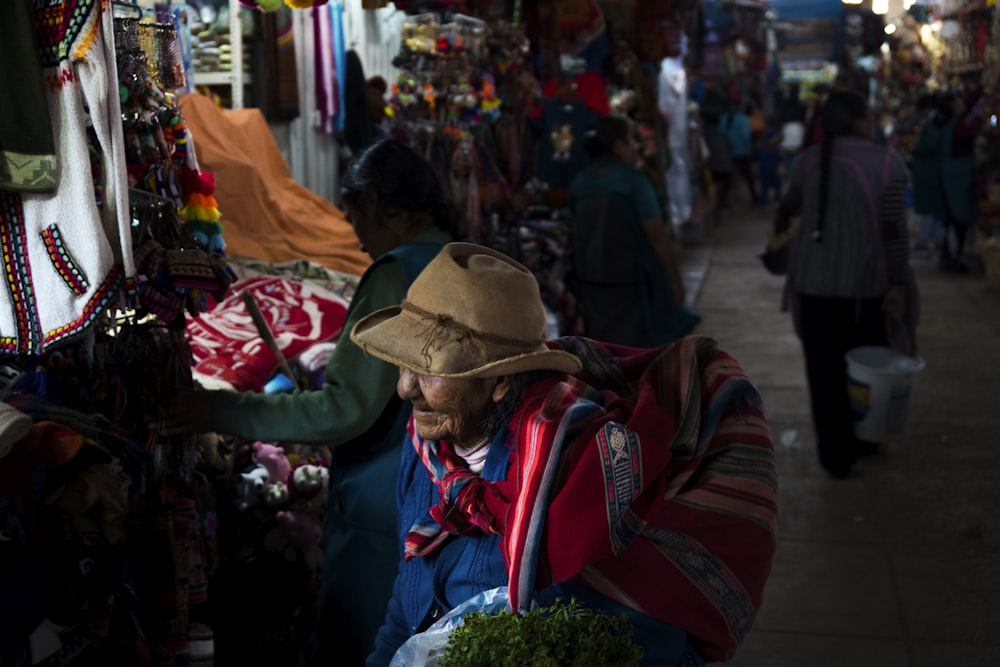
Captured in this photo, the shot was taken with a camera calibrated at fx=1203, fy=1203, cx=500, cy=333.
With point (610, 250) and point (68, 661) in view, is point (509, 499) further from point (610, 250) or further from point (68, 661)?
point (610, 250)

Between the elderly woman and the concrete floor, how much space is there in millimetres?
2327

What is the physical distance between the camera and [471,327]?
7.14 ft

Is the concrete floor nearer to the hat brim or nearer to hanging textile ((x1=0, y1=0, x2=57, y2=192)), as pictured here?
the hat brim

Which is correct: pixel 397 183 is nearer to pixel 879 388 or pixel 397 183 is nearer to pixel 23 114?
pixel 23 114

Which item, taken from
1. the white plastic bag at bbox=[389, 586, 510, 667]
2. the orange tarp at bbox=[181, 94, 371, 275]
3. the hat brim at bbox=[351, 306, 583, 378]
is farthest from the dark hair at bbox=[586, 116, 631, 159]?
the white plastic bag at bbox=[389, 586, 510, 667]

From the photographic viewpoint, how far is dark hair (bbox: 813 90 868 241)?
5758 mm

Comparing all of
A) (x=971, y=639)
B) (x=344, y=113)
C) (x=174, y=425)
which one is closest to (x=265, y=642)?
(x=174, y=425)

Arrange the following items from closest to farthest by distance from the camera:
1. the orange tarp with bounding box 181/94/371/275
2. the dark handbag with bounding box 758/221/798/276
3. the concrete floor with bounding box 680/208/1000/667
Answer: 1. the concrete floor with bounding box 680/208/1000/667
2. the orange tarp with bounding box 181/94/371/275
3. the dark handbag with bounding box 758/221/798/276

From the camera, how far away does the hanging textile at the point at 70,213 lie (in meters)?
2.43

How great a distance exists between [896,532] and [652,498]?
3.80 metres

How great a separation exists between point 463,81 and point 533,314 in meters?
4.85

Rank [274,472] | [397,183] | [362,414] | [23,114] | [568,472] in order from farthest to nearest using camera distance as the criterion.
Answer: [274,472] → [397,183] → [362,414] → [23,114] → [568,472]

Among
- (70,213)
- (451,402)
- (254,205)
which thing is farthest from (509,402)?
(254,205)

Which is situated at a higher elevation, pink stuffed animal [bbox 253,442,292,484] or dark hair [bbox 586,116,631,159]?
dark hair [bbox 586,116,631,159]
